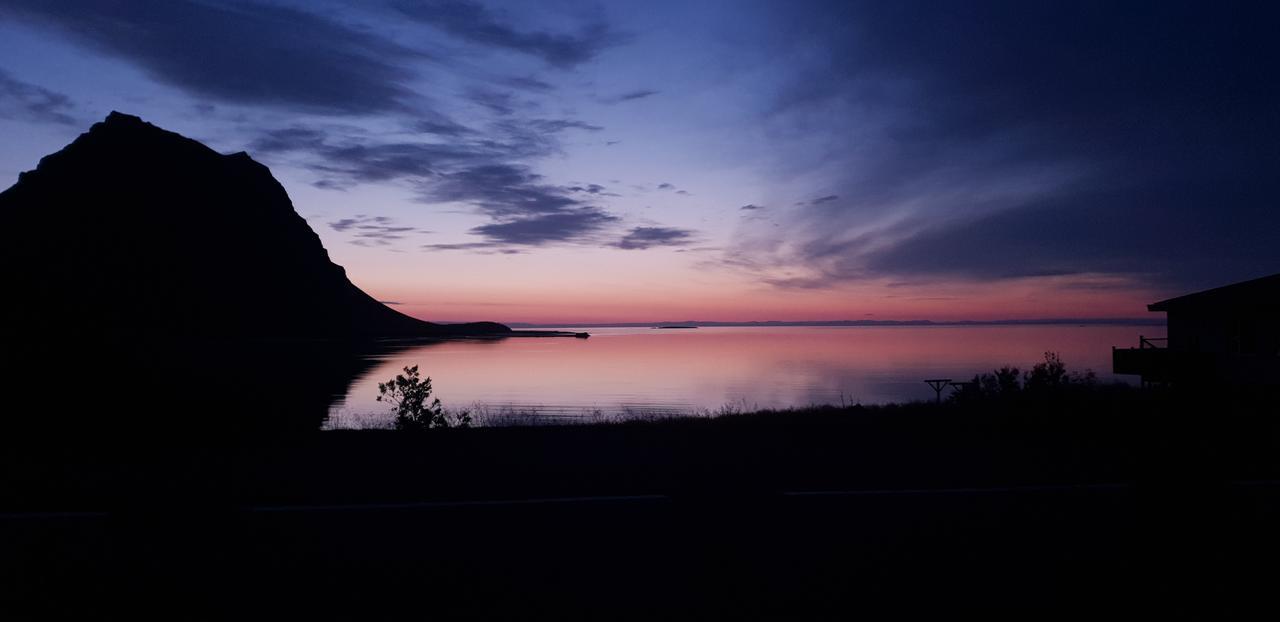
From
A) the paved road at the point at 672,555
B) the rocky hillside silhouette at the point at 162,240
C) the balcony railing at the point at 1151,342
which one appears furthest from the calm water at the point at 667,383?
the rocky hillside silhouette at the point at 162,240

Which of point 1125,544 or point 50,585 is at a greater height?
point 1125,544

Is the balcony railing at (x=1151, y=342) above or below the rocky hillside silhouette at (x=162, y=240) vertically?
below

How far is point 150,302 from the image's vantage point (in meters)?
141

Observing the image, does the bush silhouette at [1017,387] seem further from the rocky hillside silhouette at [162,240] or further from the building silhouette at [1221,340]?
the rocky hillside silhouette at [162,240]

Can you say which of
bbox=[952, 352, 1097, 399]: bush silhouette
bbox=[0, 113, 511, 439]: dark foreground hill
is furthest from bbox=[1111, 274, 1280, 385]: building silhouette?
bbox=[0, 113, 511, 439]: dark foreground hill

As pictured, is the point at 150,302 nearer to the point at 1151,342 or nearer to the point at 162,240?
the point at 162,240

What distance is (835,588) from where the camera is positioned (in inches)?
180

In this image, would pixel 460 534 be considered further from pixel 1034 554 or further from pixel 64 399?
pixel 64 399

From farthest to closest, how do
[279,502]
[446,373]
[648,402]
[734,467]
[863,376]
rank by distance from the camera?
[446,373]
[863,376]
[648,402]
[734,467]
[279,502]

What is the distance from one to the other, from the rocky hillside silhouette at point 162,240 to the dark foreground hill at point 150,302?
0.39 metres

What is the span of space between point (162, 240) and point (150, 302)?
29945mm

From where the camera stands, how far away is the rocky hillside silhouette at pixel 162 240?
452 ft

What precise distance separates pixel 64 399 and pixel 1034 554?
20.4 meters

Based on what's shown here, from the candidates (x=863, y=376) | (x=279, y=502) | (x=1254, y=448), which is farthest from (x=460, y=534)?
(x=863, y=376)
